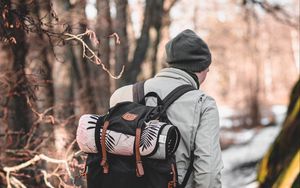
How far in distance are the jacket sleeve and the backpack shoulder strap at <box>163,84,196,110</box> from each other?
0.12 metres

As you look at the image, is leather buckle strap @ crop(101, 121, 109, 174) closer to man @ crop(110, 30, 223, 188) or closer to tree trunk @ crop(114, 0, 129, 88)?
man @ crop(110, 30, 223, 188)

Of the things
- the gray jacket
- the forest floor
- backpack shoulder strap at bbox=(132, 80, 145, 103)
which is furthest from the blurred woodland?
the forest floor

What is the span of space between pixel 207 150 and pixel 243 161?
11.2 metres

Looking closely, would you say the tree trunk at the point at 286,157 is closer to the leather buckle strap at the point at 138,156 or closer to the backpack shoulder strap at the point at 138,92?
the leather buckle strap at the point at 138,156

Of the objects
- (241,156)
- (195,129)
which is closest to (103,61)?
(241,156)

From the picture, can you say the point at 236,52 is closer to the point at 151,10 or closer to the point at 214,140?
the point at 151,10

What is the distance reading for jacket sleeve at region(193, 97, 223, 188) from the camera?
2.60 m

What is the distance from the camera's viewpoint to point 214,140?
2633 millimetres

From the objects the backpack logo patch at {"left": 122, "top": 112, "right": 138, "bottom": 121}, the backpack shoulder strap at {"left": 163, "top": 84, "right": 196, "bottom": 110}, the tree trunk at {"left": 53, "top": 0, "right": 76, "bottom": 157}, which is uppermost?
the backpack shoulder strap at {"left": 163, "top": 84, "right": 196, "bottom": 110}

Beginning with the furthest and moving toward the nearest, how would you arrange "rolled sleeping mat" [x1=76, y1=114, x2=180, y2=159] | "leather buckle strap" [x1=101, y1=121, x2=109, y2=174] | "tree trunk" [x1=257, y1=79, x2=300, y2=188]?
1. "leather buckle strap" [x1=101, y1=121, x2=109, y2=174]
2. "rolled sleeping mat" [x1=76, y1=114, x2=180, y2=159]
3. "tree trunk" [x1=257, y1=79, x2=300, y2=188]

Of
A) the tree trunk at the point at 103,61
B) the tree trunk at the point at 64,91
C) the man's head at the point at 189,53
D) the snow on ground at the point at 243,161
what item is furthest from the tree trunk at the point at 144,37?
the man's head at the point at 189,53

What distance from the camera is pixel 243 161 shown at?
13500 millimetres

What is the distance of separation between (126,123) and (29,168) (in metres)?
2.46

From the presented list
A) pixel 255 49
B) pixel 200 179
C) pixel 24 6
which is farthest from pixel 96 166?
pixel 255 49
